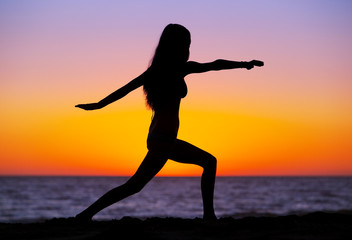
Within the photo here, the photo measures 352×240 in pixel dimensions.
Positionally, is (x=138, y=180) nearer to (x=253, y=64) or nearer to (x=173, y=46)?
(x=173, y=46)

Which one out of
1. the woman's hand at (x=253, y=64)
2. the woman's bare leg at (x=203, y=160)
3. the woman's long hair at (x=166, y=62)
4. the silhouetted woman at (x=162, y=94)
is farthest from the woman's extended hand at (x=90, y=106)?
the woman's hand at (x=253, y=64)

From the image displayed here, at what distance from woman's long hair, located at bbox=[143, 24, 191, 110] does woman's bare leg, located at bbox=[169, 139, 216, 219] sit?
52 cm

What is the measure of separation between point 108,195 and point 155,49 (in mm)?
1486

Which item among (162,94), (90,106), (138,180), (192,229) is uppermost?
(162,94)

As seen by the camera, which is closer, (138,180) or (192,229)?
(192,229)

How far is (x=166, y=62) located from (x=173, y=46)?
0.17m

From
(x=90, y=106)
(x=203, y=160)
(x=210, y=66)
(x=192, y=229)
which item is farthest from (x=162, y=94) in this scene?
(x=192, y=229)

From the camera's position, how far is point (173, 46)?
195 inches

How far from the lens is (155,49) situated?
16.7 ft

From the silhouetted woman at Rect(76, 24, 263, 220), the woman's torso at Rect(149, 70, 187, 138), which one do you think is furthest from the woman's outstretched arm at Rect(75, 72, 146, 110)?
the woman's torso at Rect(149, 70, 187, 138)

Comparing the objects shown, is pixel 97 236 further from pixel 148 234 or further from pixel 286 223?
pixel 286 223

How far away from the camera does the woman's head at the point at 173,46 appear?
4.92 metres

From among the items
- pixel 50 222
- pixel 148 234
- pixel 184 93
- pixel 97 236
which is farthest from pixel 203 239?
pixel 50 222

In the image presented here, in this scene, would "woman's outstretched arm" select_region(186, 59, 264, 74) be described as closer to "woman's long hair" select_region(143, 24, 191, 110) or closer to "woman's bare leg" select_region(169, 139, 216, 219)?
"woman's long hair" select_region(143, 24, 191, 110)
